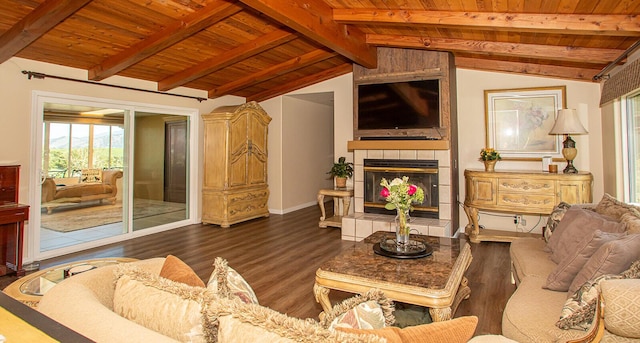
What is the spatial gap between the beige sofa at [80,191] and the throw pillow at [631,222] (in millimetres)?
5558

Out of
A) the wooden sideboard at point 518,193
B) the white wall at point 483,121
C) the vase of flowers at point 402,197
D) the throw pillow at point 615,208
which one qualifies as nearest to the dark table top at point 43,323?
the vase of flowers at point 402,197

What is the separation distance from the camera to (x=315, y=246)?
4.61 meters

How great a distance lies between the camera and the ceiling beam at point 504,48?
3689 mm

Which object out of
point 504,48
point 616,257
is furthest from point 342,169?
point 616,257

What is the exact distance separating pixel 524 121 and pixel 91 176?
19.9 feet

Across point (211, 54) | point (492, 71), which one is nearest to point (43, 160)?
point (211, 54)

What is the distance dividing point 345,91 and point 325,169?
2.88 m

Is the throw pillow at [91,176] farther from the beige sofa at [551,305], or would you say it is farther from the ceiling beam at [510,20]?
the beige sofa at [551,305]

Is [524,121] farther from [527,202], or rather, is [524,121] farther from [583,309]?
[583,309]

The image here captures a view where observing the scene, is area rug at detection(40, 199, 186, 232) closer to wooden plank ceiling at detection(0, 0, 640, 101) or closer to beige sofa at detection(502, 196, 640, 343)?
wooden plank ceiling at detection(0, 0, 640, 101)

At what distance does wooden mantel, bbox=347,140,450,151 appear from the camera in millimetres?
4680

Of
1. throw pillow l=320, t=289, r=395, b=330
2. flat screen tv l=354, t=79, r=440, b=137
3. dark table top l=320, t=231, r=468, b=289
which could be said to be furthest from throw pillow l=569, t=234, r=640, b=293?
flat screen tv l=354, t=79, r=440, b=137

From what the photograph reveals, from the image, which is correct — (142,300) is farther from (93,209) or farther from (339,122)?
(339,122)

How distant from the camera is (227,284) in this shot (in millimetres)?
1294
